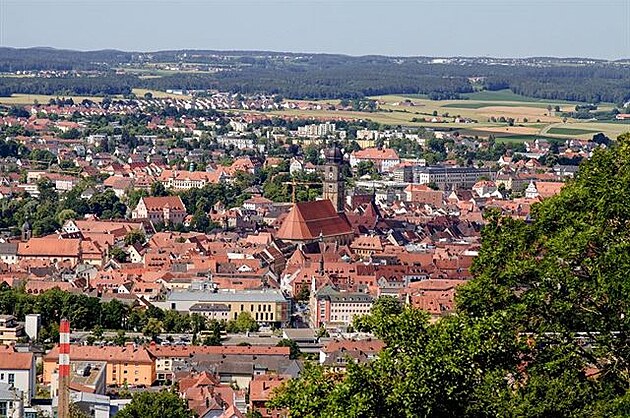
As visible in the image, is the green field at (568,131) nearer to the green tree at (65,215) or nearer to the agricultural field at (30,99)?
the agricultural field at (30,99)

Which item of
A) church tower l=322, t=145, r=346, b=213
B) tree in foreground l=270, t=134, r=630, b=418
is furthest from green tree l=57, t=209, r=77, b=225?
tree in foreground l=270, t=134, r=630, b=418

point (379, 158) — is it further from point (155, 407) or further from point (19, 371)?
point (155, 407)

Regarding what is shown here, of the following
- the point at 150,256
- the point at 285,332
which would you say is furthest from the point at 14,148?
the point at 285,332

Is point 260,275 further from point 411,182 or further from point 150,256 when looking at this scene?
point 411,182

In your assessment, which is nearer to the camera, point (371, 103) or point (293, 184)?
point (293, 184)

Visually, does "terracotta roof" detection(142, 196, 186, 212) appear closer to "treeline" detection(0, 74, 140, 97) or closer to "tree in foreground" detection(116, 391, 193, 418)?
"tree in foreground" detection(116, 391, 193, 418)

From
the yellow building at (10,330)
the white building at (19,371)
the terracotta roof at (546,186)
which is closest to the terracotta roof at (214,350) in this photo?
the yellow building at (10,330)

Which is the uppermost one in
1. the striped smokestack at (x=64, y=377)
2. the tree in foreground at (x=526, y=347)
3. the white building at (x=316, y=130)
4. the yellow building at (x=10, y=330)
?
the tree in foreground at (x=526, y=347)
